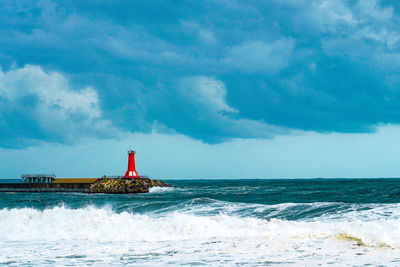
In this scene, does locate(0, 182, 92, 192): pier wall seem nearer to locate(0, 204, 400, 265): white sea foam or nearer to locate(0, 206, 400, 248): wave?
locate(0, 206, 400, 248): wave

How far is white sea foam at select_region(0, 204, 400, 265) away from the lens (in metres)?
8.90


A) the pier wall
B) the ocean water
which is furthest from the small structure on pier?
the ocean water

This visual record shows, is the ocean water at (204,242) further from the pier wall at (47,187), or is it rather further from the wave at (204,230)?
the pier wall at (47,187)

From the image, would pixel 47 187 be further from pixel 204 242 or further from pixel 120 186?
pixel 204 242

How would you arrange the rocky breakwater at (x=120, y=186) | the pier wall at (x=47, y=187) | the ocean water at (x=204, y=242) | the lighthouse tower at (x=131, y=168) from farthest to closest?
the lighthouse tower at (x=131, y=168), the pier wall at (x=47, y=187), the rocky breakwater at (x=120, y=186), the ocean water at (x=204, y=242)

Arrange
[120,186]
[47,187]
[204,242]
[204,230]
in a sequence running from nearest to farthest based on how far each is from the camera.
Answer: [204,242] → [204,230] → [120,186] → [47,187]

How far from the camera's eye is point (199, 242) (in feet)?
36.6

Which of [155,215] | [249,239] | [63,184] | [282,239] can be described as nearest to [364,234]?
[282,239]

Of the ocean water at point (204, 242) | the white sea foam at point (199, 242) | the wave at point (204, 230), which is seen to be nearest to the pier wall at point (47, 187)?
the ocean water at point (204, 242)

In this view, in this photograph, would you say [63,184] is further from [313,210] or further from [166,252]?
[166,252]

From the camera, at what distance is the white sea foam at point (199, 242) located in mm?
8898

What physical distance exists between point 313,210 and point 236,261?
11167 millimetres

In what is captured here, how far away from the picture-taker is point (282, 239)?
10867 mm

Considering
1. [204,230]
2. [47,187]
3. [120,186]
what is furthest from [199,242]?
[47,187]
